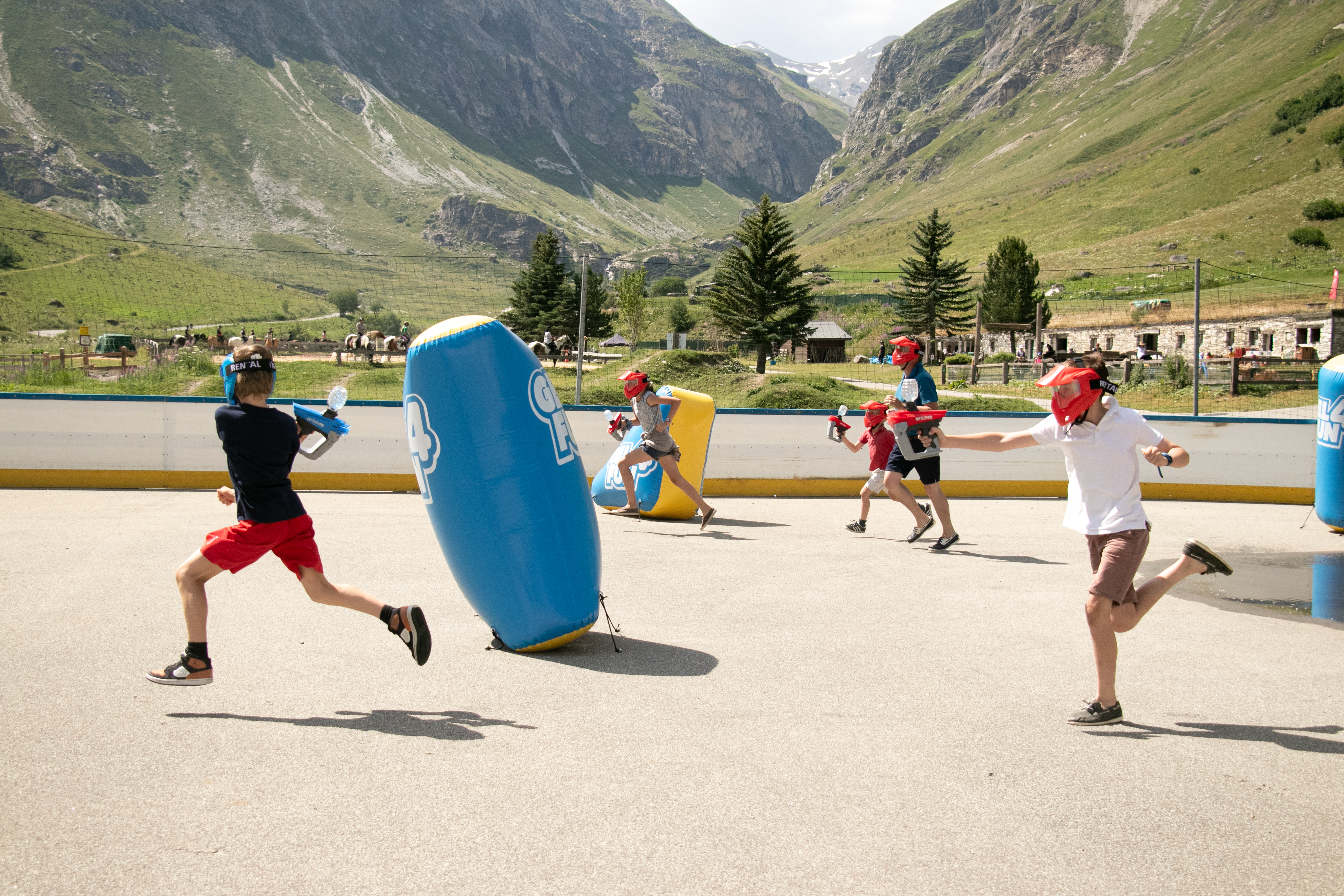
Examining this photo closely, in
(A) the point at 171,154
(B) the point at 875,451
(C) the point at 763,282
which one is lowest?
(B) the point at 875,451

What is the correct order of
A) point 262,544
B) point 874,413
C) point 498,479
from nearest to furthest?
1. point 262,544
2. point 498,479
3. point 874,413

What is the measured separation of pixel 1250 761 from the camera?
4285 mm

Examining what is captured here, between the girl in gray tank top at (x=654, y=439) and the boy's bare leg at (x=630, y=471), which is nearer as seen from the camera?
the girl in gray tank top at (x=654, y=439)

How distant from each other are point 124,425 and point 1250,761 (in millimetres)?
14296

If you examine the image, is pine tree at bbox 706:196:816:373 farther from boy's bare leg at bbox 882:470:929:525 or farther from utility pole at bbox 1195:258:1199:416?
boy's bare leg at bbox 882:470:929:525

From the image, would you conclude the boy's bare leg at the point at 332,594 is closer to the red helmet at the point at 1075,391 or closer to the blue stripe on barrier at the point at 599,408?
the red helmet at the point at 1075,391

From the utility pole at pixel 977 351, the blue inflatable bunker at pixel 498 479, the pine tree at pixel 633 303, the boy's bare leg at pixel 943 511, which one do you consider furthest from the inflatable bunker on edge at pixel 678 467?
the pine tree at pixel 633 303

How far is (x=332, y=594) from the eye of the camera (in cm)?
502

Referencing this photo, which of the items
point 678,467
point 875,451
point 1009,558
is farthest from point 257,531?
point 875,451

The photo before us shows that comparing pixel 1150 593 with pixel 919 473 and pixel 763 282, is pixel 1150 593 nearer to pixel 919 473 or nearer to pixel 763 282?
pixel 919 473

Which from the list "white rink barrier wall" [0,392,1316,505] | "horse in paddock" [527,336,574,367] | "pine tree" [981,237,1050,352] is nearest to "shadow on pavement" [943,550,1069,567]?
"white rink barrier wall" [0,392,1316,505]

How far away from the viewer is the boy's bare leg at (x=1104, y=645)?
4703 millimetres

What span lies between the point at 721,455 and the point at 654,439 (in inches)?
166

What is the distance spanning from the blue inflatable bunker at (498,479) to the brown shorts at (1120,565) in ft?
9.69
